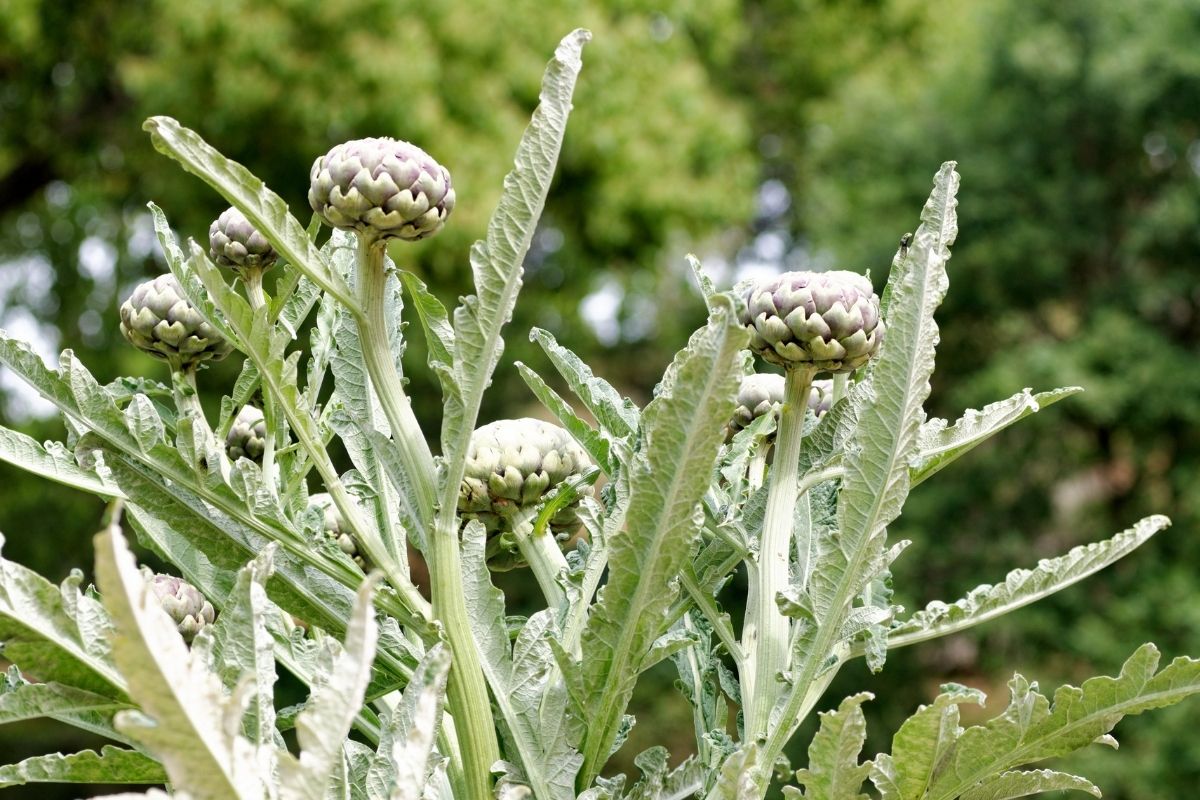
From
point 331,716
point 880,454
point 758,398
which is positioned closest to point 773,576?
point 880,454

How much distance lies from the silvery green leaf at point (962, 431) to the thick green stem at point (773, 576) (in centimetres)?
7

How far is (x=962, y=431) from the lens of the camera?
0.83m

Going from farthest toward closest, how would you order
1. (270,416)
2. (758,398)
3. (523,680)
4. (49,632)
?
1. (758,398)
2. (270,416)
3. (523,680)
4. (49,632)

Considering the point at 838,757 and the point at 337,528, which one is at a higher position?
the point at 337,528

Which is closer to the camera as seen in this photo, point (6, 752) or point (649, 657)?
point (649, 657)

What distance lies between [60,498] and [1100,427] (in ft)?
20.9

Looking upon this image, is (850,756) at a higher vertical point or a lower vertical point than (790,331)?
lower

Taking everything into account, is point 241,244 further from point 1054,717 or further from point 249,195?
point 1054,717

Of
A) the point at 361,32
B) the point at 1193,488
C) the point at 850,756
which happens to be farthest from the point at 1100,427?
the point at 850,756

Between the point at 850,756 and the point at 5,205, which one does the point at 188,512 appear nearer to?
the point at 850,756

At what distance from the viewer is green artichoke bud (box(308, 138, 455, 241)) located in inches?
28.8

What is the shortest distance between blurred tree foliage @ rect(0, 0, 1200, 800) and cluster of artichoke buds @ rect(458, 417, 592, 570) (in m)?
5.79

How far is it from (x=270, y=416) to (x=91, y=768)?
0.26 m

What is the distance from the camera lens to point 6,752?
10.0 meters
